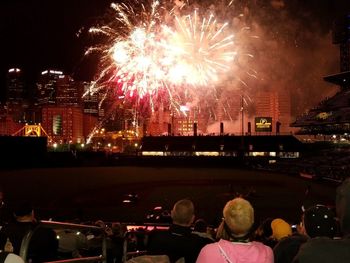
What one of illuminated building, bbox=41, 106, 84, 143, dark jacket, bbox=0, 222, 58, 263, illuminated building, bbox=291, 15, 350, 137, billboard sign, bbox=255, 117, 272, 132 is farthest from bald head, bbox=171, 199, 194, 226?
illuminated building, bbox=41, 106, 84, 143

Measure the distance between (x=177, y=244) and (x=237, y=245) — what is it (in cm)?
108

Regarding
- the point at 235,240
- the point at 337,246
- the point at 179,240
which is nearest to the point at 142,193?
the point at 179,240

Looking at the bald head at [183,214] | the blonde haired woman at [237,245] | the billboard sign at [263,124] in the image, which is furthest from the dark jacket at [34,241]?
the billboard sign at [263,124]

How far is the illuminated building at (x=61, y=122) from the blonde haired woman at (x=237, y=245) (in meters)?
184

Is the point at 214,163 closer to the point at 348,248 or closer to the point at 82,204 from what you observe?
the point at 82,204

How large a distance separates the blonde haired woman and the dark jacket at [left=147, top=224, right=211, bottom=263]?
3.06 feet

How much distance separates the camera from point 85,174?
4550 cm

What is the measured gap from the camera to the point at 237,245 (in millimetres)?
3486

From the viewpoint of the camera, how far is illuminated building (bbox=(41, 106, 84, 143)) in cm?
18375

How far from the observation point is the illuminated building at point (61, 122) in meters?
184

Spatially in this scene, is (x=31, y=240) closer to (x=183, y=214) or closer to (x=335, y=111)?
(x=183, y=214)

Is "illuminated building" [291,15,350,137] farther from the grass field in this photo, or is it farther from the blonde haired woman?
the blonde haired woman

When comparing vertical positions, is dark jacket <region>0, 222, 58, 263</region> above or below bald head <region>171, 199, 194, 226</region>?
below

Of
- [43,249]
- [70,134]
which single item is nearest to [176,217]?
[43,249]
